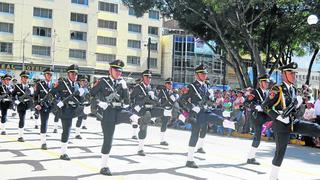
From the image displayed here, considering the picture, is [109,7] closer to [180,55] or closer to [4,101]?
[180,55]

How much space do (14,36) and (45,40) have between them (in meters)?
4.21

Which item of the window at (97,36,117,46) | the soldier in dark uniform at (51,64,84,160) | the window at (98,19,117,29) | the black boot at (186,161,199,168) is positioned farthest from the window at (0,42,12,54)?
the black boot at (186,161,199,168)

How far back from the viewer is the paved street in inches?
394

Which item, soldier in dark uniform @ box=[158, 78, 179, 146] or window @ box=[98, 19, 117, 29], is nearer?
soldier in dark uniform @ box=[158, 78, 179, 146]

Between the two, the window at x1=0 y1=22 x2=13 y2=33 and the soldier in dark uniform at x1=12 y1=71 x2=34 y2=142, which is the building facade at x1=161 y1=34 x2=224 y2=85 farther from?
the soldier in dark uniform at x1=12 y1=71 x2=34 y2=142

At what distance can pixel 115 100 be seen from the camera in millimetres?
10062

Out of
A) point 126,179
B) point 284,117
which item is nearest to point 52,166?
A: point 126,179

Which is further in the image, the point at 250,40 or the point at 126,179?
the point at 250,40

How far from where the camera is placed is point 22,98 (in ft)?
50.4

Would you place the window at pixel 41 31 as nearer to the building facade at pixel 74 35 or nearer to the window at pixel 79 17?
the building facade at pixel 74 35

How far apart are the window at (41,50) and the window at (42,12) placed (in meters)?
4.05

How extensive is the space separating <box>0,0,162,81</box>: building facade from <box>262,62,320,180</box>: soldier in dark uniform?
5143cm

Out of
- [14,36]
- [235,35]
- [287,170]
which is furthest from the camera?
[14,36]

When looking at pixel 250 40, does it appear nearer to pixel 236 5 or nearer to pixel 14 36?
pixel 236 5
